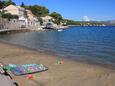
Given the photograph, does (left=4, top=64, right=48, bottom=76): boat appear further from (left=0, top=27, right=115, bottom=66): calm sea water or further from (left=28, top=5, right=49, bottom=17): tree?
(left=28, top=5, right=49, bottom=17): tree

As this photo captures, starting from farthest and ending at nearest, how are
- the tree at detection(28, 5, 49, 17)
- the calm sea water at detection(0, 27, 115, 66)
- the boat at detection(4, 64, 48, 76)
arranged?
the tree at detection(28, 5, 49, 17) → the calm sea water at detection(0, 27, 115, 66) → the boat at detection(4, 64, 48, 76)

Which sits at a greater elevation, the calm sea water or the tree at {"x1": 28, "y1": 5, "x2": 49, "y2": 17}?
the tree at {"x1": 28, "y1": 5, "x2": 49, "y2": 17}

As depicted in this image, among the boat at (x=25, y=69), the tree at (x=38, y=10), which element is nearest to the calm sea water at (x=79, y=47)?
the boat at (x=25, y=69)

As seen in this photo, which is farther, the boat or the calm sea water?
the calm sea water

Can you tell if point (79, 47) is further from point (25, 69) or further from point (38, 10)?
point (38, 10)

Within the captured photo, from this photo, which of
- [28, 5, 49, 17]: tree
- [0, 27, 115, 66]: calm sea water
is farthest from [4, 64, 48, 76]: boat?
[28, 5, 49, 17]: tree

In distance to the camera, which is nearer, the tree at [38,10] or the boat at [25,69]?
the boat at [25,69]

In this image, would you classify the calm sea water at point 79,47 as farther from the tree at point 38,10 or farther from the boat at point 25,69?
the tree at point 38,10

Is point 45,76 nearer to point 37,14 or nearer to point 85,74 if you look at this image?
point 85,74


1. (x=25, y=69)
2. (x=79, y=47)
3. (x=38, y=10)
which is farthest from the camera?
(x=38, y=10)

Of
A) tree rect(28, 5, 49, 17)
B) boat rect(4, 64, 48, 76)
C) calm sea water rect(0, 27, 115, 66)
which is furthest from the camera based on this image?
tree rect(28, 5, 49, 17)

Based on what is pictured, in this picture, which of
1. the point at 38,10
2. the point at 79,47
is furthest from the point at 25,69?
the point at 38,10

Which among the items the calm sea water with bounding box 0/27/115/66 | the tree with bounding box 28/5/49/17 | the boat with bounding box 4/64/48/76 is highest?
the tree with bounding box 28/5/49/17

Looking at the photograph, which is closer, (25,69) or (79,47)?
(25,69)
